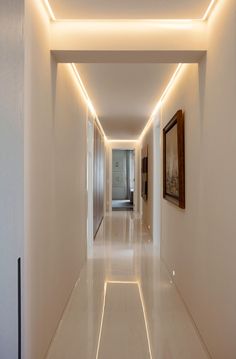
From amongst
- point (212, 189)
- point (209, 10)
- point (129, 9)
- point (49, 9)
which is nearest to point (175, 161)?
point (212, 189)

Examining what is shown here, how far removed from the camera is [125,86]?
13.4ft

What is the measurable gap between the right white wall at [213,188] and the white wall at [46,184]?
47.3 inches

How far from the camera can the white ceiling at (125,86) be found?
3451mm

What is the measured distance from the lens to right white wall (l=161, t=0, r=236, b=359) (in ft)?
6.18

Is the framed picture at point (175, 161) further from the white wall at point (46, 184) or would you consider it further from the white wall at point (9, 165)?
the white wall at point (9, 165)

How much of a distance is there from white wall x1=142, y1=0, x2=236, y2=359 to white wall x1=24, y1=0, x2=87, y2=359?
1202 millimetres

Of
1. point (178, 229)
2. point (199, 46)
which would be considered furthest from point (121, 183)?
point (199, 46)

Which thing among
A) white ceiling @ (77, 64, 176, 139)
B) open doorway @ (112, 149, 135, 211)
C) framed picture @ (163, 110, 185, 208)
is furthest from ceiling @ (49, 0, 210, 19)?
open doorway @ (112, 149, 135, 211)

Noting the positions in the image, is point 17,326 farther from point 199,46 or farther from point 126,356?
point 199,46

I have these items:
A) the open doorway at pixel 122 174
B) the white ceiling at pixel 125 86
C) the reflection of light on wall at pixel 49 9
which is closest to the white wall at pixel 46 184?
the reflection of light on wall at pixel 49 9

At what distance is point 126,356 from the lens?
7.66 ft

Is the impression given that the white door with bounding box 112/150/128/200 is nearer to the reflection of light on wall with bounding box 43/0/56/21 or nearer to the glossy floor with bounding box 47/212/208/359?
the glossy floor with bounding box 47/212/208/359

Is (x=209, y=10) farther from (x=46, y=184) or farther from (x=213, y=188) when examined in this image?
(x=46, y=184)

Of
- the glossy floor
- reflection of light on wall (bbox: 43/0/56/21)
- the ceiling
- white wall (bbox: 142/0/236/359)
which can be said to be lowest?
the glossy floor
